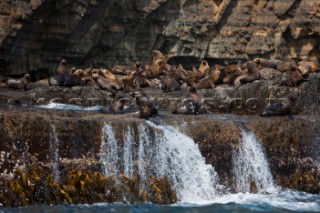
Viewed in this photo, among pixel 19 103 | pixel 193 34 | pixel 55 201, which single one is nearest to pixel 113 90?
pixel 19 103

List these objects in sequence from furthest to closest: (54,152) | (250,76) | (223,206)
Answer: (250,76), (54,152), (223,206)

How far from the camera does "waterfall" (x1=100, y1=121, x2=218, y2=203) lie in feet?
50.6

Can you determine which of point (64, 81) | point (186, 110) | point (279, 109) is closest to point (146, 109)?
point (186, 110)

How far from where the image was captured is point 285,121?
17.8 meters

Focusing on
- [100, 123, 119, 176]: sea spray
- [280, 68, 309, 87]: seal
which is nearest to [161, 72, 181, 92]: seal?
[280, 68, 309, 87]: seal

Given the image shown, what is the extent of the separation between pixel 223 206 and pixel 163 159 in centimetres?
220

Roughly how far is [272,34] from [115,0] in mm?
8590

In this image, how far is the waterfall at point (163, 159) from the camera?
607 inches

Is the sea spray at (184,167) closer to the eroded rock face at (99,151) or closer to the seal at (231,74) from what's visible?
the eroded rock face at (99,151)

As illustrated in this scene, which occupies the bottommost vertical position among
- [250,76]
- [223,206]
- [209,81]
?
[223,206]

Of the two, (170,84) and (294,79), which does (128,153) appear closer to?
(294,79)

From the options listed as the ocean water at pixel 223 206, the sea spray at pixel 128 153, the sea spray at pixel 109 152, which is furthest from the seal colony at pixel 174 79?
the ocean water at pixel 223 206

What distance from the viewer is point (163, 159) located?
15922 mm

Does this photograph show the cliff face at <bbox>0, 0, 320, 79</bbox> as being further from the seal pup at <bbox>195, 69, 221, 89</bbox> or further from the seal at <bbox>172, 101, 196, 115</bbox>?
the seal at <bbox>172, 101, 196, 115</bbox>
